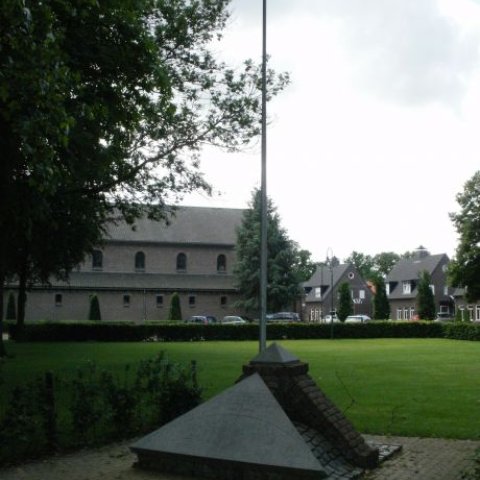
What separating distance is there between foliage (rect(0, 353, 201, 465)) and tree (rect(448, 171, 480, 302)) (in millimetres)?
41733

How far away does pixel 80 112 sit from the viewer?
35.8ft

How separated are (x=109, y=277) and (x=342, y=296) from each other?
24077mm

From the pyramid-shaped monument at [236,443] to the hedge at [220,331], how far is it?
3553 cm

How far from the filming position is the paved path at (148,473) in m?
7.59

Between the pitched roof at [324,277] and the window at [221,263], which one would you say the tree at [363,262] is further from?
the window at [221,263]

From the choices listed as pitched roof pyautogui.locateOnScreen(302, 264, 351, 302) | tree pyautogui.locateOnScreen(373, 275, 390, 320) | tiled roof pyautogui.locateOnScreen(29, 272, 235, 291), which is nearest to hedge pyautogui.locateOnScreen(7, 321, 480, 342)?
tree pyautogui.locateOnScreen(373, 275, 390, 320)

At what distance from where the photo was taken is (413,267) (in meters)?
84.1

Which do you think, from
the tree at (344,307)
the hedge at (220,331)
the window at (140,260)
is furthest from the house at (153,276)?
the hedge at (220,331)

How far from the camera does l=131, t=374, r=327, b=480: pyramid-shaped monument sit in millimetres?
6836

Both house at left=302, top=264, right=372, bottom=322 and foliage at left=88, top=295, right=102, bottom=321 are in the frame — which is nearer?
foliage at left=88, top=295, right=102, bottom=321

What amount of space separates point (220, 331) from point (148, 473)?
3689 cm

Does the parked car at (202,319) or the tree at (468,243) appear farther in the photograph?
the parked car at (202,319)

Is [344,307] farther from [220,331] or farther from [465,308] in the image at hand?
[220,331]

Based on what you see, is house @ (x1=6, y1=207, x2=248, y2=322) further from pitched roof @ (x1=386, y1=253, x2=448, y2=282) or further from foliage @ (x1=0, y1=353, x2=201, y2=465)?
foliage @ (x1=0, y1=353, x2=201, y2=465)
